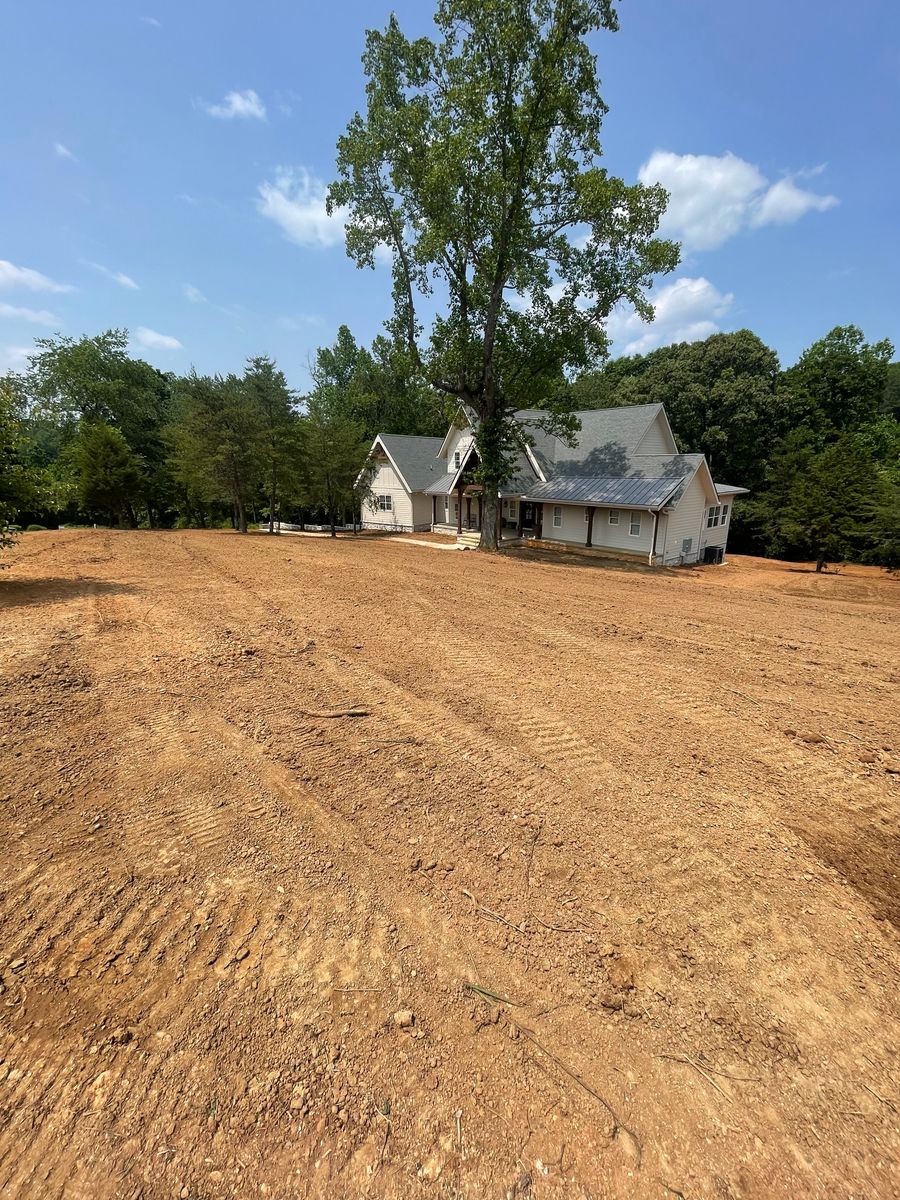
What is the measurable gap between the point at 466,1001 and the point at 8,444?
1114 centimetres

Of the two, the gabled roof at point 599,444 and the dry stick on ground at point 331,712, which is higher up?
the gabled roof at point 599,444

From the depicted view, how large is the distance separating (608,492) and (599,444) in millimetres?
4290

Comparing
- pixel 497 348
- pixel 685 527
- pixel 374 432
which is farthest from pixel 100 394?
pixel 685 527

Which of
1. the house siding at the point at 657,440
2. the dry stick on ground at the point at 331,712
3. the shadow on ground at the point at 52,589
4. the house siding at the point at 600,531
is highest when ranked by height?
the house siding at the point at 657,440

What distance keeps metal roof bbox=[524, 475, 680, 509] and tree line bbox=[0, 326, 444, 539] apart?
6.58m

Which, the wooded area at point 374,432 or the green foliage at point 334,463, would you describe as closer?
the wooded area at point 374,432

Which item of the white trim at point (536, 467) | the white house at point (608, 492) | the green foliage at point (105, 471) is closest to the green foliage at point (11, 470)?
the white house at point (608, 492)

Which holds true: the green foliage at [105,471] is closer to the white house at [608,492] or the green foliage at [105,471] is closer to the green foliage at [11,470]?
the white house at [608,492]

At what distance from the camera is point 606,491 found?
22.2 meters

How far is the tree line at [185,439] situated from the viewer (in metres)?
19.9

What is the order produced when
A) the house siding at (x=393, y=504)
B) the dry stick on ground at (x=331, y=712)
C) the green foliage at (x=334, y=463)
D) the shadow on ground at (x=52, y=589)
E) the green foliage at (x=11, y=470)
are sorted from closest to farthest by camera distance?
the dry stick on ground at (x=331, y=712) → the shadow on ground at (x=52, y=589) → the green foliage at (x=11, y=470) → the green foliage at (x=334, y=463) → the house siding at (x=393, y=504)

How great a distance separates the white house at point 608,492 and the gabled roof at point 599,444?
0.05 meters

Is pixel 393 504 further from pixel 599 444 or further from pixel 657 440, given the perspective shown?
pixel 657 440

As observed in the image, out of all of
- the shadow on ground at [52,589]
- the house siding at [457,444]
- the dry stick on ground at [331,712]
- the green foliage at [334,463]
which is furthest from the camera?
the house siding at [457,444]
